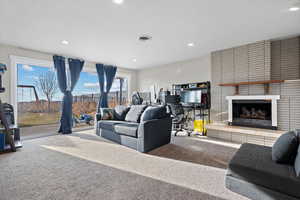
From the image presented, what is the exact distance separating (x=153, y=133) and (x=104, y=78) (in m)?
3.66

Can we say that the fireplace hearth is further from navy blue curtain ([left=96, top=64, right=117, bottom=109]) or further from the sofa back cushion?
navy blue curtain ([left=96, top=64, right=117, bottom=109])

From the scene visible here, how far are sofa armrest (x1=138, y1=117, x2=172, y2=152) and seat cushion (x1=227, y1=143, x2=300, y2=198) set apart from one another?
1.55 meters

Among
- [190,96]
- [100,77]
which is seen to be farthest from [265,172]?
[100,77]

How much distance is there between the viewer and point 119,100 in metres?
6.57

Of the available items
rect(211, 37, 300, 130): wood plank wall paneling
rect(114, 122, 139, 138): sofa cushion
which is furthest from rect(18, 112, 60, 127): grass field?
rect(211, 37, 300, 130): wood plank wall paneling

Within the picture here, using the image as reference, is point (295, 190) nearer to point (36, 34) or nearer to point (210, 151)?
point (210, 151)

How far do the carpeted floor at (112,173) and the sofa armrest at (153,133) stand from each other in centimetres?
16

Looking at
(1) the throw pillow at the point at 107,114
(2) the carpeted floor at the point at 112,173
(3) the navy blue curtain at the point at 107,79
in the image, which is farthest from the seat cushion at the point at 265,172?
(3) the navy blue curtain at the point at 107,79

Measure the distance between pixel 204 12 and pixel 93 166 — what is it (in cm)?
308

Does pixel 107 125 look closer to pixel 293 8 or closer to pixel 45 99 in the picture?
pixel 45 99

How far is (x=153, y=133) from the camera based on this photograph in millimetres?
2979

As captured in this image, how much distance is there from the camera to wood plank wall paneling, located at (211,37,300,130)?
3.33m

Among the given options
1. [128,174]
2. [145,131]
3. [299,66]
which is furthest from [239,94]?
[128,174]

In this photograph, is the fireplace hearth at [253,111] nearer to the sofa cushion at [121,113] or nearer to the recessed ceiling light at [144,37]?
the recessed ceiling light at [144,37]
